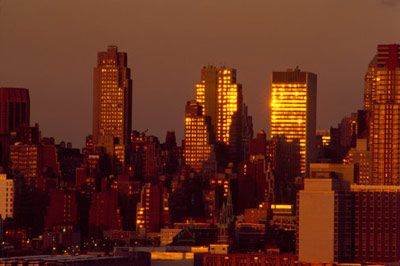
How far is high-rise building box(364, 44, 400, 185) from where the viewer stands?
66.7m

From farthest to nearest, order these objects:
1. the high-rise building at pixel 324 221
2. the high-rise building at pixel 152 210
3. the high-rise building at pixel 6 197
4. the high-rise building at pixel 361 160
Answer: the high-rise building at pixel 6 197 < the high-rise building at pixel 152 210 < the high-rise building at pixel 361 160 < the high-rise building at pixel 324 221

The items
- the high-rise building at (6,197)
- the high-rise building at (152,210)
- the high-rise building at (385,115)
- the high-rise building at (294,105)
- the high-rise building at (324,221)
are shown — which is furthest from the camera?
the high-rise building at (294,105)

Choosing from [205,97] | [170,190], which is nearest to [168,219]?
[170,190]

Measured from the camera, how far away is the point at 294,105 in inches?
3095

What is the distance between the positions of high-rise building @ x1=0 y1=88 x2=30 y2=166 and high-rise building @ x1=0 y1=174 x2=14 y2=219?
236cm

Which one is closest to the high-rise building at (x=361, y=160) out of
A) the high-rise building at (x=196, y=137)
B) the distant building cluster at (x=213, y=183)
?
the distant building cluster at (x=213, y=183)

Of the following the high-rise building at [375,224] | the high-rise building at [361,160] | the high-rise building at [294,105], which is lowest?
the high-rise building at [375,224]

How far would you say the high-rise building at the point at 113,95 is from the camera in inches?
3004

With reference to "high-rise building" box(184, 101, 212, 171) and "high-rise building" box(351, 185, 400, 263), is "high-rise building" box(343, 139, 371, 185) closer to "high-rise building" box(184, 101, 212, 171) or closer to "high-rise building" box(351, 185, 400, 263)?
"high-rise building" box(351, 185, 400, 263)

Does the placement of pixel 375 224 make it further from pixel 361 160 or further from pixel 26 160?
pixel 26 160

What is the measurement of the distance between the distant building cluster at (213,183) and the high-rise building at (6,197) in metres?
0.03

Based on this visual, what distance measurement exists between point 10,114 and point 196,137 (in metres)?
4.89

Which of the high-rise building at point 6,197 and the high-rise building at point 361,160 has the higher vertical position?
the high-rise building at point 361,160

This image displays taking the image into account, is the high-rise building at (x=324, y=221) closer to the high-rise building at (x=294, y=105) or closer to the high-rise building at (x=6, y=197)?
the high-rise building at (x=6, y=197)
